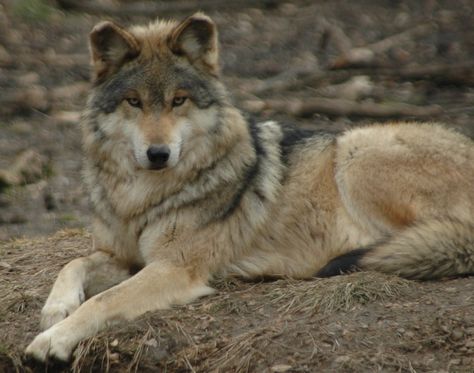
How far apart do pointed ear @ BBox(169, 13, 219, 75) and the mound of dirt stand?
1.46 m

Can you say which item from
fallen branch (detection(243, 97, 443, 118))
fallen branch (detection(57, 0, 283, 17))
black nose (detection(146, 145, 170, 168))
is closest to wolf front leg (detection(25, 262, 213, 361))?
black nose (detection(146, 145, 170, 168))

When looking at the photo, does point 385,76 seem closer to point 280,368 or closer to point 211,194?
point 211,194

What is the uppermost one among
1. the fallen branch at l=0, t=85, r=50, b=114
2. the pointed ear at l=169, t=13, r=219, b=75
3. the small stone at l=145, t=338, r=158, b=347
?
the pointed ear at l=169, t=13, r=219, b=75

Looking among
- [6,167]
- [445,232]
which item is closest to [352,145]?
[445,232]

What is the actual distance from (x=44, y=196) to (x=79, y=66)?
125 inches

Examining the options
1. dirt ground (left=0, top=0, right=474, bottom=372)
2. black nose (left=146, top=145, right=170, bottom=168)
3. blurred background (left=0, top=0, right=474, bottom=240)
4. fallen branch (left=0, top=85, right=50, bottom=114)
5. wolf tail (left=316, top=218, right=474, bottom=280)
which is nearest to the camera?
dirt ground (left=0, top=0, right=474, bottom=372)

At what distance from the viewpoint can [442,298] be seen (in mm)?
5074

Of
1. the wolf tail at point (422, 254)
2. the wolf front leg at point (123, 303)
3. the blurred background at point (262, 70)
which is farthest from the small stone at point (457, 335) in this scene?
the blurred background at point (262, 70)

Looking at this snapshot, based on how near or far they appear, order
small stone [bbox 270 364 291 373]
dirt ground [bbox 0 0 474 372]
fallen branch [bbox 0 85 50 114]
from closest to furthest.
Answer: small stone [bbox 270 364 291 373] → dirt ground [bbox 0 0 474 372] → fallen branch [bbox 0 85 50 114]

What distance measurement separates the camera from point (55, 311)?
5.15 metres

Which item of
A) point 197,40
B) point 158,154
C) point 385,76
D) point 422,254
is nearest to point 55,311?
point 158,154

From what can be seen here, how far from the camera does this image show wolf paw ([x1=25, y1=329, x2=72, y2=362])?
4773mm

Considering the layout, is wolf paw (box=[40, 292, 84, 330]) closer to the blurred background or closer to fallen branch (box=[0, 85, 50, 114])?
the blurred background

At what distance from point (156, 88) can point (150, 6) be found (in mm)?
8290
